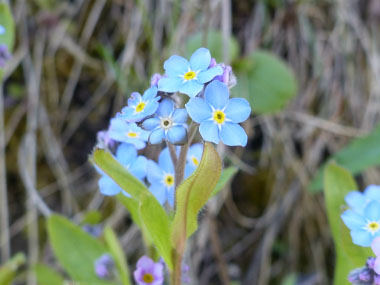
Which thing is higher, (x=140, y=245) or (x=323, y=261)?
(x=140, y=245)

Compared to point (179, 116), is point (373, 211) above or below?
below

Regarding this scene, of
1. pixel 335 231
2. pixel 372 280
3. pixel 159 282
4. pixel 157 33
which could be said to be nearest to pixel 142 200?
pixel 159 282

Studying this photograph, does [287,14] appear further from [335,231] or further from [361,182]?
[335,231]

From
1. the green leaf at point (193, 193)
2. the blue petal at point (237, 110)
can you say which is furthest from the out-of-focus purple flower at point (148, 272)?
the blue petal at point (237, 110)

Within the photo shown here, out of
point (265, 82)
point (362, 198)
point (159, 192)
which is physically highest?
point (265, 82)

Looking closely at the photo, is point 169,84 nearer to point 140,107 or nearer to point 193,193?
point 140,107

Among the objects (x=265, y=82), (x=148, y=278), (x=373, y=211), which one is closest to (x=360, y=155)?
(x=265, y=82)

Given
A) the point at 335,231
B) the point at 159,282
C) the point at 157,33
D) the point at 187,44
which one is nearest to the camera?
the point at 159,282
